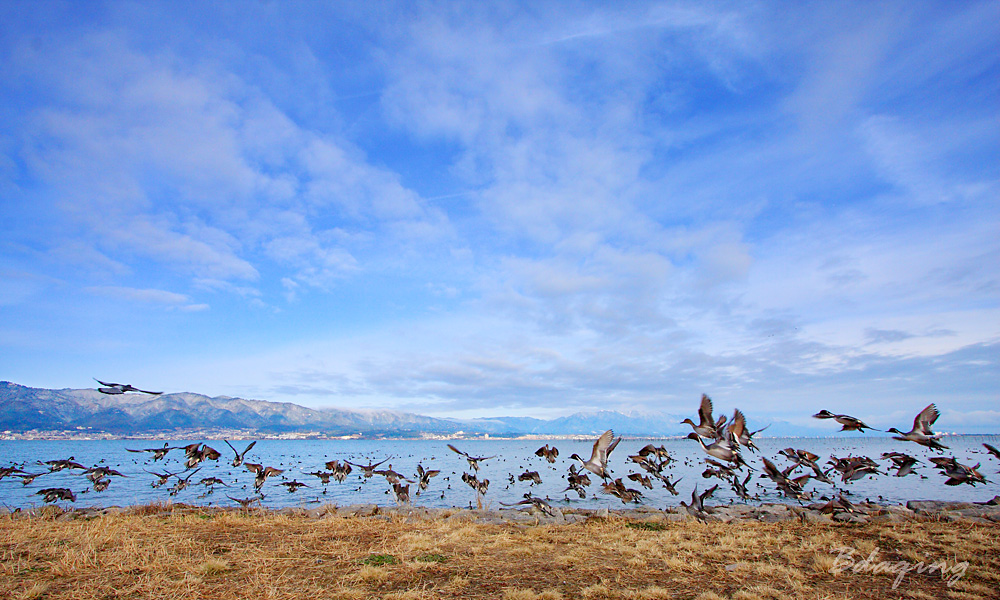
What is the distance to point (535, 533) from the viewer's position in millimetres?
14594

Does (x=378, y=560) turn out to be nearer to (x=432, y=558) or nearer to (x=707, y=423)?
(x=432, y=558)

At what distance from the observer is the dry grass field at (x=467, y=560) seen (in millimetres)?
8531

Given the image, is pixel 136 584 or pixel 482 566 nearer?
pixel 136 584

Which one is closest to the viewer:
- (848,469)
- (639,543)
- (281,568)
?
(281,568)

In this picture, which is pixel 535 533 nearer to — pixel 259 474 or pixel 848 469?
pixel 848 469

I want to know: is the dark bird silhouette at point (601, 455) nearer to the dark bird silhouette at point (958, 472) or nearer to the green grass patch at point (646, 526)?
the green grass patch at point (646, 526)

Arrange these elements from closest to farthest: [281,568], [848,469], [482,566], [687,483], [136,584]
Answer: [136,584], [281,568], [482,566], [848,469], [687,483]

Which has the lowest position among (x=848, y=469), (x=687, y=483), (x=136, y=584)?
(x=687, y=483)

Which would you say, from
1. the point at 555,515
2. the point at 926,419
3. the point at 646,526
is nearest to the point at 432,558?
the point at 646,526

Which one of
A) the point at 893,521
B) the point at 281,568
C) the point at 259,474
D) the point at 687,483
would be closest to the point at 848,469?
the point at 893,521

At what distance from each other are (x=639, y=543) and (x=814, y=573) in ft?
13.1

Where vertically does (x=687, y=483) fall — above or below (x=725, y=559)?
below

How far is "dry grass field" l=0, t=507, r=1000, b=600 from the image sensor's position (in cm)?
853

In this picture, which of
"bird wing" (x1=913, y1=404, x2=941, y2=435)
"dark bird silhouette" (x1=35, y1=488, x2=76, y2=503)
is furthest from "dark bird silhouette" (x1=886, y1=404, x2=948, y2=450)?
"dark bird silhouette" (x1=35, y1=488, x2=76, y2=503)
